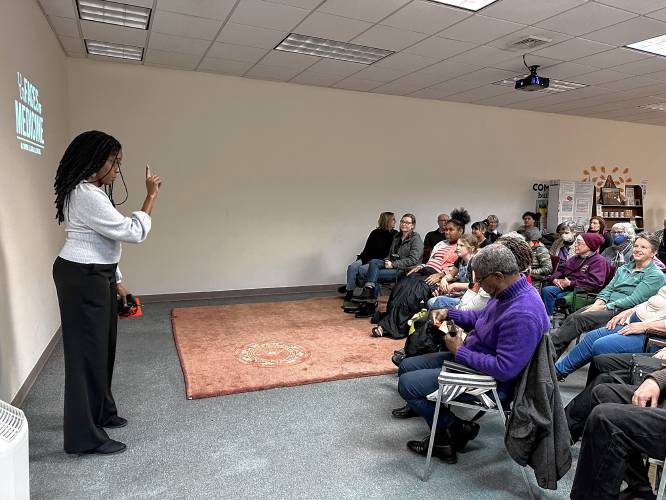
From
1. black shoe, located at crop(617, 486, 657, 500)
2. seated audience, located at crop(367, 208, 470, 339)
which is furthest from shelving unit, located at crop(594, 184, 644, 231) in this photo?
black shoe, located at crop(617, 486, 657, 500)

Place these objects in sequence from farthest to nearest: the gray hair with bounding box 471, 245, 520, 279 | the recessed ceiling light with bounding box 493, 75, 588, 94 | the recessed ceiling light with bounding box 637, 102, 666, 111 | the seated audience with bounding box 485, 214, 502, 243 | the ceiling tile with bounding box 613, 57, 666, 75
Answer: the recessed ceiling light with bounding box 637, 102, 666, 111
the seated audience with bounding box 485, 214, 502, 243
the recessed ceiling light with bounding box 493, 75, 588, 94
the ceiling tile with bounding box 613, 57, 666, 75
the gray hair with bounding box 471, 245, 520, 279

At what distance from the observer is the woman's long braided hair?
7.61ft

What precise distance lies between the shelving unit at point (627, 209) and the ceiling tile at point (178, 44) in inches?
303

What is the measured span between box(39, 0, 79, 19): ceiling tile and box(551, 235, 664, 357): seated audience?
4.95 metres

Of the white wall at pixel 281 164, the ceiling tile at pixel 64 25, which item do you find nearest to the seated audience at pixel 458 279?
the white wall at pixel 281 164

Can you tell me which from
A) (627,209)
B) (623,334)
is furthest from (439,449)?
(627,209)

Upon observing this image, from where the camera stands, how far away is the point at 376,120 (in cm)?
720

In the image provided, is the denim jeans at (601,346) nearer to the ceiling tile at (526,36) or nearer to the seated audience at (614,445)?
the seated audience at (614,445)

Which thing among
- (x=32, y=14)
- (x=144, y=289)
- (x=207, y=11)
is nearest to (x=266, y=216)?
(x=144, y=289)

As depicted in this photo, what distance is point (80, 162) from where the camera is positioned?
233 cm

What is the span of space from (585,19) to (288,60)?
10.1ft

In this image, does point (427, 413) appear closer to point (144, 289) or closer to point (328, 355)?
point (328, 355)

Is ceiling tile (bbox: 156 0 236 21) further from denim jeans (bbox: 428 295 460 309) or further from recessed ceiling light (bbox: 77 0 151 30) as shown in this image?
denim jeans (bbox: 428 295 460 309)

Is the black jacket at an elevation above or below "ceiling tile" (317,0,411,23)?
below
